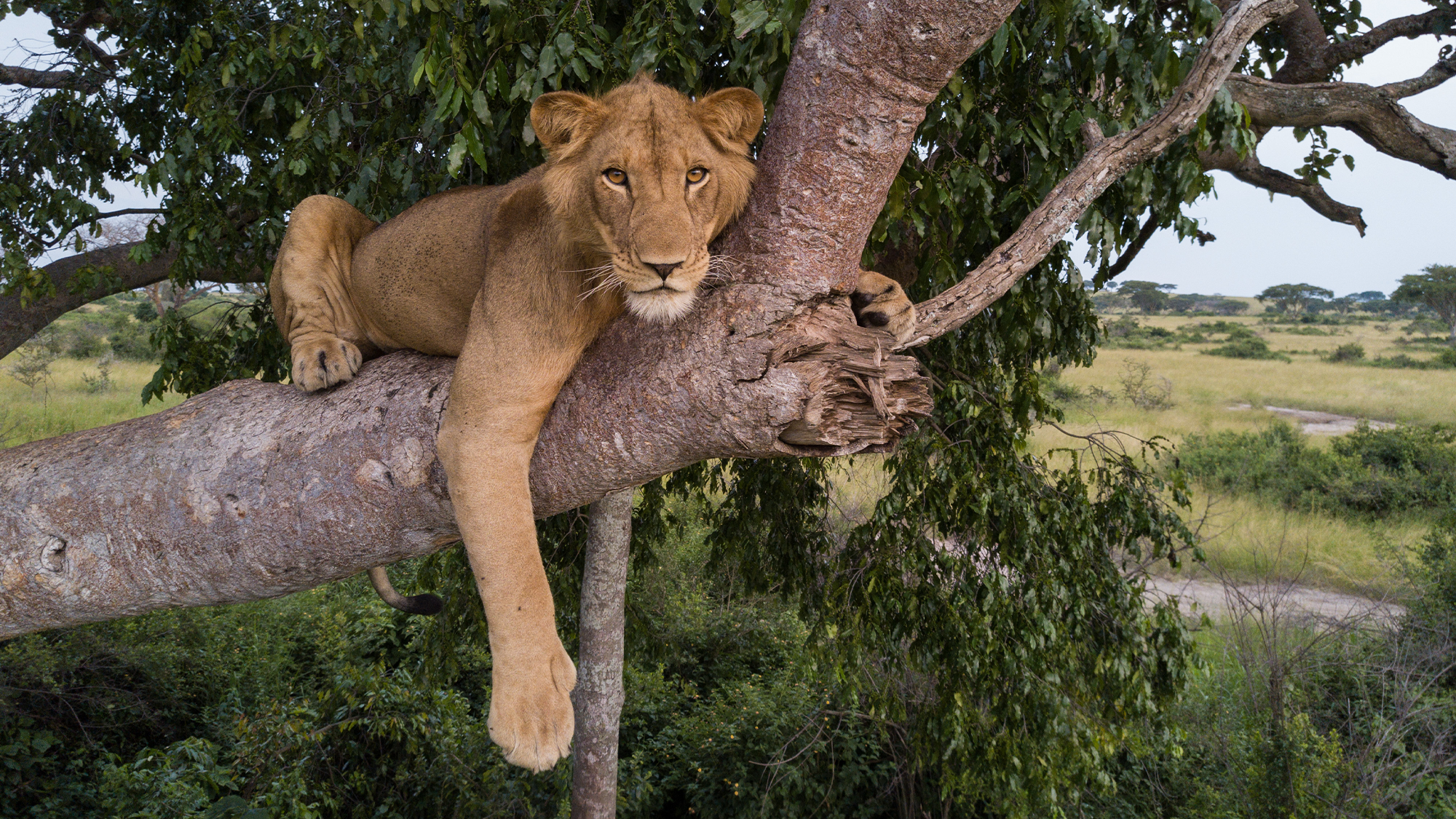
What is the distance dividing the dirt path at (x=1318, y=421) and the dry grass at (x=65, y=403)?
72.5 feet

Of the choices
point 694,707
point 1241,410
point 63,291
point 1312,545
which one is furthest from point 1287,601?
point 1241,410

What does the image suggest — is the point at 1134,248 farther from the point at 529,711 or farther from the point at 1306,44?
the point at 529,711

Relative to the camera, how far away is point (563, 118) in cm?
196

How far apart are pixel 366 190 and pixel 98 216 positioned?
312 cm

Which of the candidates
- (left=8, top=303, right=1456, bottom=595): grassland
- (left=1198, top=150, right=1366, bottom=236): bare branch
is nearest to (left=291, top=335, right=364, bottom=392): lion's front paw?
(left=8, top=303, right=1456, bottom=595): grassland

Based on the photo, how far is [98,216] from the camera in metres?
5.27

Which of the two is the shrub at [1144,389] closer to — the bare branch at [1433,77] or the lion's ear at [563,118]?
the bare branch at [1433,77]

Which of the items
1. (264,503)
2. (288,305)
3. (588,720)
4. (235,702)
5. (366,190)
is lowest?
(235,702)

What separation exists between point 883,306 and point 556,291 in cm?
85

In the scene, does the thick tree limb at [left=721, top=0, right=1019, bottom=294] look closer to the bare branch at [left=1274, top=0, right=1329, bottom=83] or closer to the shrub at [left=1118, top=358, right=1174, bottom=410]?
the bare branch at [left=1274, top=0, right=1329, bottom=83]

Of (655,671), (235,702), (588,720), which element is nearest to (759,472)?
(588,720)

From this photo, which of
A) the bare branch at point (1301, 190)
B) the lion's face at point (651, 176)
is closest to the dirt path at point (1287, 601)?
the bare branch at point (1301, 190)

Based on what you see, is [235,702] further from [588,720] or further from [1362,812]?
[1362,812]

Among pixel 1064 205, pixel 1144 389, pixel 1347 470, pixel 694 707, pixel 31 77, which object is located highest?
pixel 31 77
